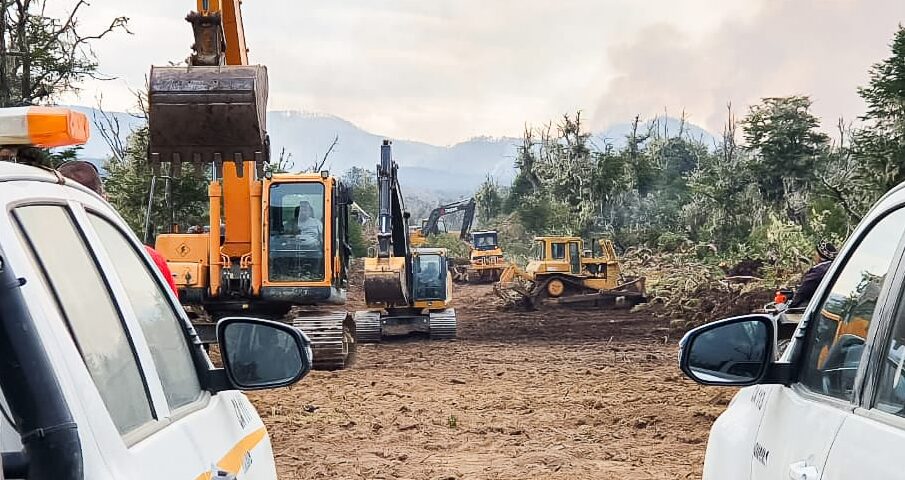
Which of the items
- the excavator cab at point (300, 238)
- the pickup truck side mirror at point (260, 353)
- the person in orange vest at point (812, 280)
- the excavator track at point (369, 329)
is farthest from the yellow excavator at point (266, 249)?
the pickup truck side mirror at point (260, 353)

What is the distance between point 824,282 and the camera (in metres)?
3.12

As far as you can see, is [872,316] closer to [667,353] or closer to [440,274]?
[667,353]

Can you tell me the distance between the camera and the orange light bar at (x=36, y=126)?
2152 mm

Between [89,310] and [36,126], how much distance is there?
350 millimetres

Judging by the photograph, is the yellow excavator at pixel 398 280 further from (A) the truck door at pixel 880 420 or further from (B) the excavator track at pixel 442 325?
(A) the truck door at pixel 880 420

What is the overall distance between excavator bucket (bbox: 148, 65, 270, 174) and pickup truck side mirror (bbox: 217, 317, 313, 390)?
7506 mm

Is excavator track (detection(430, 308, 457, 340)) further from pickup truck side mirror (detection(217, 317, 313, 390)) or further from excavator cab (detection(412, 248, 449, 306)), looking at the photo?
pickup truck side mirror (detection(217, 317, 313, 390))

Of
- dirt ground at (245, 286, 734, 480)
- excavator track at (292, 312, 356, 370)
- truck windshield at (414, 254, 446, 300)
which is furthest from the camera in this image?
truck windshield at (414, 254, 446, 300)

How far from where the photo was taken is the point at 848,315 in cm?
284

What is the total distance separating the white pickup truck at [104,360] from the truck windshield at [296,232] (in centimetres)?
1161

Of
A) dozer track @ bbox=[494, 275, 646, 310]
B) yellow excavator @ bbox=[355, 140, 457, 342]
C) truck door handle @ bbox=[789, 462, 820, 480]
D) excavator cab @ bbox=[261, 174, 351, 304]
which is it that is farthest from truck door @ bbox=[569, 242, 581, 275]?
truck door handle @ bbox=[789, 462, 820, 480]

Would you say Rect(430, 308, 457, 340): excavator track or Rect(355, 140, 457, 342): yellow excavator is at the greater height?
Rect(355, 140, 457, 342): yellow excavator

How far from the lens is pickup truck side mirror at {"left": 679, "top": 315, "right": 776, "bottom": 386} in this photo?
10.1 feet

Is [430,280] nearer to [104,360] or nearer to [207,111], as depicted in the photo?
[207,111]
